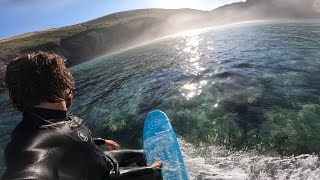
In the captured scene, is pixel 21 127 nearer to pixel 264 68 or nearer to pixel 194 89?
pixel 194 89

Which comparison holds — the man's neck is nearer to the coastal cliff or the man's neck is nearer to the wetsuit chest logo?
the wetsuit chest logo

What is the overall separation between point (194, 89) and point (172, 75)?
19.6 ft

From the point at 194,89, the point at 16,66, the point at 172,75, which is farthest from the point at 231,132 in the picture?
the point at 172,75

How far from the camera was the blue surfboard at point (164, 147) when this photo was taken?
24.5ft

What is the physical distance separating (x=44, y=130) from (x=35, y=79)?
1.92 ft

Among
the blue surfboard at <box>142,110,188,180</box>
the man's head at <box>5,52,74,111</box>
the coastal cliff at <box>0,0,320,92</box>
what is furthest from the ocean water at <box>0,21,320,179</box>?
the coastal cliff at <box>0,0,320,92</box>

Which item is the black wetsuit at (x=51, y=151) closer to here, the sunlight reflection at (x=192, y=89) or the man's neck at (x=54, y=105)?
the man's neck at (x=54, y=105)

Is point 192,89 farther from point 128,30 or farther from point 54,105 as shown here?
point 128,30

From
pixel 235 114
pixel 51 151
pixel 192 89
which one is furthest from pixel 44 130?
pixel 192 89

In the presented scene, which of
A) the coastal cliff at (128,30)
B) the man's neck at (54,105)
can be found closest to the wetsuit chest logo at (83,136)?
the man's neck at (54,105)

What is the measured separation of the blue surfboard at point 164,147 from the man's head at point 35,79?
474 centimetres

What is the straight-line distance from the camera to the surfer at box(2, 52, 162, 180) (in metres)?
2.76

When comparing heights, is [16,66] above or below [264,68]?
above

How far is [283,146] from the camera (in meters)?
9.06
